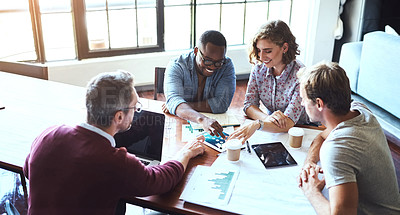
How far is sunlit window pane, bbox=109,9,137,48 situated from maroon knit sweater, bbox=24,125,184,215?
9.51ft

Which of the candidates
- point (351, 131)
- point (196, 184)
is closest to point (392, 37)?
point (351, 131)

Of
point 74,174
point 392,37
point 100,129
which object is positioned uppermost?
point 392,37

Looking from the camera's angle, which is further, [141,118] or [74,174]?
[141,118]

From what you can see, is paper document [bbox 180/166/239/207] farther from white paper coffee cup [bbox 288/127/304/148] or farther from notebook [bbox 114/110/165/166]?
white paper coffee cup [bbox 288/127/304/148]

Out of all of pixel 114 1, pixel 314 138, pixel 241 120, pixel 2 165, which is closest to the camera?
pixel 2 165

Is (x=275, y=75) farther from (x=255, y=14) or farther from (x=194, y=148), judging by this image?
(x=255, y=14)

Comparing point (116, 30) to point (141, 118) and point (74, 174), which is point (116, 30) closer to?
point (141, 118)

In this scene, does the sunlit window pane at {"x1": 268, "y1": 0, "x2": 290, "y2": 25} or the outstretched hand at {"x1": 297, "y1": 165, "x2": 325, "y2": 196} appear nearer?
the outstretched hand at {"x1": 297, "y1": 165, "x2": 325, "y2": 196}

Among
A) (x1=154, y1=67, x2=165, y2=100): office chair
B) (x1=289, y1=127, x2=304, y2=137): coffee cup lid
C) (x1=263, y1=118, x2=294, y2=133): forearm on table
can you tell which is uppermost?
(x1=154, y1=67, x2=165, y2=100): office chair

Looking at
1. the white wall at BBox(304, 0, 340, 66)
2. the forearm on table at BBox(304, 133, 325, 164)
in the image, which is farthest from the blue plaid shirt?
the white wall at BBox(304, 0, 340, 66)

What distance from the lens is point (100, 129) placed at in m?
1.34

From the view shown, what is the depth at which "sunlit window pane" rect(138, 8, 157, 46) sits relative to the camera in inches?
162

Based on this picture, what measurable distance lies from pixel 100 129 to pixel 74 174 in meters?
0.18

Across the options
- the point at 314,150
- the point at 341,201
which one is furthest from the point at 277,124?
the point at 341,201
